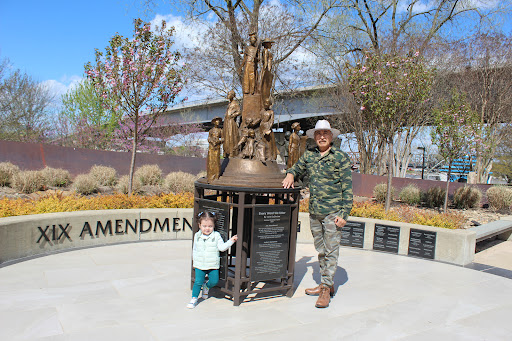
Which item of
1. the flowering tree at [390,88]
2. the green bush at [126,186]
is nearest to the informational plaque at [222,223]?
the flowering tree at [390,88]

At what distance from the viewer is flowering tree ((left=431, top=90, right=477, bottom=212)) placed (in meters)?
12.9

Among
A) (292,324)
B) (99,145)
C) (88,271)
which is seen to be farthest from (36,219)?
(99,145)

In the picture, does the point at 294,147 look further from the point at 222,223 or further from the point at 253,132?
the point at 222,223

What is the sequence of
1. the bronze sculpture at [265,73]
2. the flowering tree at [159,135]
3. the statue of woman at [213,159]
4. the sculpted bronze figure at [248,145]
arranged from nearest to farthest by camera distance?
the statue of woman at [213,159] → the sculpted bronze figure at [248,145] → the bronze sculpture at [265,73] → the flowering tree at [159,135]

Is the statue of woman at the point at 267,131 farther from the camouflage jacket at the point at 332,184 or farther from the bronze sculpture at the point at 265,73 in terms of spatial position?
the camouflage jacket at the point at 332,184

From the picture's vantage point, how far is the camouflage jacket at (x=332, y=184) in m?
Answer: 4.70

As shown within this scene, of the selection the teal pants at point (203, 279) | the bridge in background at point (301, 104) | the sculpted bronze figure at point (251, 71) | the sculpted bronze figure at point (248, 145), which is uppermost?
the bridge in background at point (301, 104)

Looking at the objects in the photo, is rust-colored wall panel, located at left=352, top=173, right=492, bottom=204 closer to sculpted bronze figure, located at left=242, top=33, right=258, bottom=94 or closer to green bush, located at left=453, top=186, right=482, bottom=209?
green bush, located at left=453, top=186, right=482, bottom=209

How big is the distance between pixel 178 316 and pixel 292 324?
122 cm

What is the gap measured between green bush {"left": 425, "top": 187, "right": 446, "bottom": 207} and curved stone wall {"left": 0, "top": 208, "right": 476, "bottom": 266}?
306 inches

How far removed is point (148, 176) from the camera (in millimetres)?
14883

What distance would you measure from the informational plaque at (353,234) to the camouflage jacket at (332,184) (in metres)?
3.54

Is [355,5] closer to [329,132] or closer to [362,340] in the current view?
[329,132]

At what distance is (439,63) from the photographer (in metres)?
20.0
